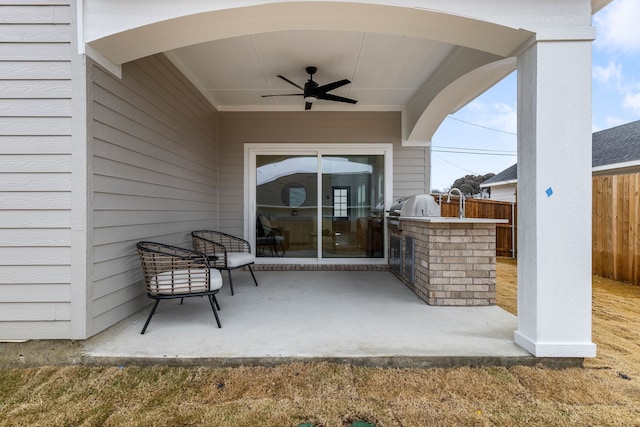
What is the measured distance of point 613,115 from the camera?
17.2m

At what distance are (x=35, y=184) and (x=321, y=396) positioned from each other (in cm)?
246

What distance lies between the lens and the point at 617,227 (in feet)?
16.0

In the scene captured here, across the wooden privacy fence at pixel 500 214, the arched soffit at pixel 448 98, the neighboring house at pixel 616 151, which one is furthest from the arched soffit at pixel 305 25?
the wooden privacy fence at pixel 500 214

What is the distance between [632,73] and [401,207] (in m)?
16.6

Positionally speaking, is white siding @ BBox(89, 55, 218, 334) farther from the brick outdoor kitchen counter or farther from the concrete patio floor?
the brick outdoor kitchen counter

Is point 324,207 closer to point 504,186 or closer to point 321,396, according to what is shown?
Answer: point 321,396

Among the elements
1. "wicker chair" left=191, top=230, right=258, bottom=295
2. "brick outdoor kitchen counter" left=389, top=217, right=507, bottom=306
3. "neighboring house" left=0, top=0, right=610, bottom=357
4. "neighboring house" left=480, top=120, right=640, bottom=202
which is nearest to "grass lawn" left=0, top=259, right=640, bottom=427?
"neighboring house" left=0, top=0, right=610, bottom=357

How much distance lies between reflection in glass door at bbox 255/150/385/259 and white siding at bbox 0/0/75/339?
11.0ft

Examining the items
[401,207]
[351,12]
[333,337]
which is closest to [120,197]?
[333,337]

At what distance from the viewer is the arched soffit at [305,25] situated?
214 centimetres

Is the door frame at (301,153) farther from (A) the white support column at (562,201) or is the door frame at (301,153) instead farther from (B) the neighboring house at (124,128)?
(A) the white support column at (562,201)

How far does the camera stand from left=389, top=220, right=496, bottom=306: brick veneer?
3.29 m

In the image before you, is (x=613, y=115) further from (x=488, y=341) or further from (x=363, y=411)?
(x=363, y=411)

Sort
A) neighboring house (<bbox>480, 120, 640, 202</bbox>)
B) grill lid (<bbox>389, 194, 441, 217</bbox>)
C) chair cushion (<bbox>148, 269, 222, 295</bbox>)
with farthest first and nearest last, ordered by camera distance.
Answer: neighboring house (<bbox>480, 120, 640, 202</bbox>) < grill lid (<bbox>389, 194, 441, 217</bbox>) < chair cushion (<bbox>148, 269, 222, 295</bbox>)
